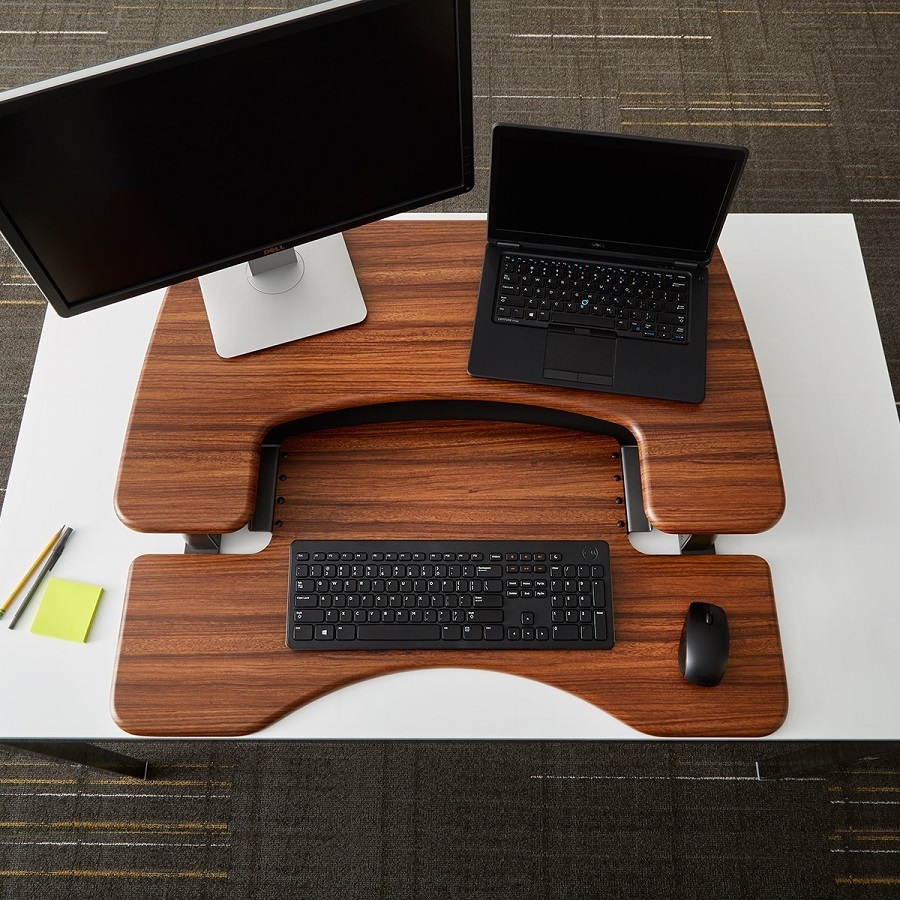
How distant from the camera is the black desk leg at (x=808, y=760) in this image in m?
1.49

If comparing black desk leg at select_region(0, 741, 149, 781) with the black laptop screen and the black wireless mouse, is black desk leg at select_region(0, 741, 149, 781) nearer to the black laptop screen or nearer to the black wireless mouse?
the black wireless mouse

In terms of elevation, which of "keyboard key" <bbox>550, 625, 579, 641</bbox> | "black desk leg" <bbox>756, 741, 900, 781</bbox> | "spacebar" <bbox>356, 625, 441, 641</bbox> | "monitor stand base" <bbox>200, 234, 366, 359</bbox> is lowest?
"black desk leg" <bbox>756, 741, 900, 781</bbox>

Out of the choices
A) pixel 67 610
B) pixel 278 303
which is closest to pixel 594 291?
pixel 278 303

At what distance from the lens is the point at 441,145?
44.3 inches

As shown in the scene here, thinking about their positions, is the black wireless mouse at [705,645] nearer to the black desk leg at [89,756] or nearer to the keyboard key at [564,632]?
the keyboard key at [564,632]

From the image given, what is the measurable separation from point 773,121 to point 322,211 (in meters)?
1.76

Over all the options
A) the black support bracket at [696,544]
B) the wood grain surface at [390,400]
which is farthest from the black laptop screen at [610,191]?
the black support bracket at [696,544]

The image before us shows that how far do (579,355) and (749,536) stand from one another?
15.0 inches

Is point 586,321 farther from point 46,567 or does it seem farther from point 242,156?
point 46,567

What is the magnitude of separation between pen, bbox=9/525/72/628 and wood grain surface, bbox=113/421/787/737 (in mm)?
136

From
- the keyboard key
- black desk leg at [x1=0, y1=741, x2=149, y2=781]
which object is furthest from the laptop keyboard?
black desk leg at [x1=0, y1=741, x2=149, y2=781]

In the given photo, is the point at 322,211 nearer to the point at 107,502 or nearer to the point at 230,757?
the point at 107,502

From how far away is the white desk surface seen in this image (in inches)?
45.5

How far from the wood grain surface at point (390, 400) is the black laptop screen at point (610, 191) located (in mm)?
124
